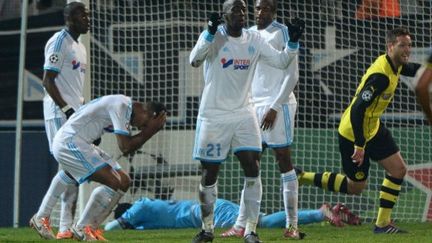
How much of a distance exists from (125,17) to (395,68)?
14.6ft

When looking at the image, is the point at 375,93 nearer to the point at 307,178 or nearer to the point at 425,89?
the point at 307,178

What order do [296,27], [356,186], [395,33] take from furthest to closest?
[356,186] < [395,33] < [296,27]

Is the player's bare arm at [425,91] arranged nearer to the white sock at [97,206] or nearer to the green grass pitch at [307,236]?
the green grass pitch at [307,236]

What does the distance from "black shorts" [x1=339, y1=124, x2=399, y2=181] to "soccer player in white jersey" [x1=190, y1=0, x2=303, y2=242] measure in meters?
2.02

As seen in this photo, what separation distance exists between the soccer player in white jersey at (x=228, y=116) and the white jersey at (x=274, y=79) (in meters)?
1.03

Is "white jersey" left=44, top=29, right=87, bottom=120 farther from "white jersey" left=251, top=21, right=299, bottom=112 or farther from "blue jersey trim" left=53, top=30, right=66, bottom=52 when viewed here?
"white jersey" left=251, top=21, right=299, bottom=112

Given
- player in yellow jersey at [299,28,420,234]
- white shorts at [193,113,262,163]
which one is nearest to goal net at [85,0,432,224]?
player in yellow jersey at [299,28,420,234]

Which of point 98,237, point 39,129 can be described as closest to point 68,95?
point 98,237

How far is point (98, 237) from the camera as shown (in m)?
11.7

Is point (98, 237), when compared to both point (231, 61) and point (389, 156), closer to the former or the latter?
point (231, 61)

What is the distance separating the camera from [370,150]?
12688 mm

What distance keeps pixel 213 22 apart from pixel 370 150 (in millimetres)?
2874

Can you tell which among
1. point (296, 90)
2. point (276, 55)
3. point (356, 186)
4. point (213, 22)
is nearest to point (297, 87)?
point (296, 90)

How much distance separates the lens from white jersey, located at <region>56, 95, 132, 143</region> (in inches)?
444
